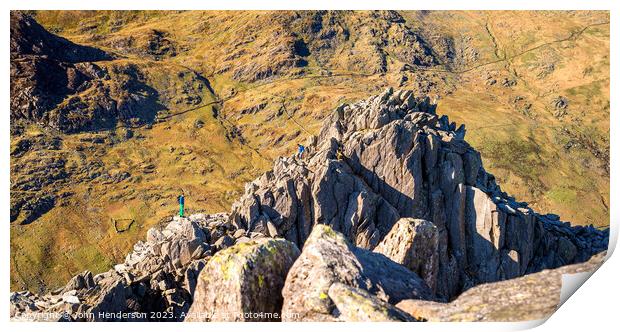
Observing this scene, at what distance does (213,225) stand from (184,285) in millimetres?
7127

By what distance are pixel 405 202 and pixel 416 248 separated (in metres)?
26.0

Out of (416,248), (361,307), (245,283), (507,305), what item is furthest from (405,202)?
(361,307)

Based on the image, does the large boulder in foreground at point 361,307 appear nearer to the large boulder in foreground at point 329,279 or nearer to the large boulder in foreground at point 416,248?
the large boulder in foreground at point 329,279

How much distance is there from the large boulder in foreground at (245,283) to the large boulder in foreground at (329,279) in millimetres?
957

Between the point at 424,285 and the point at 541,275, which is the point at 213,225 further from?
the point at 541,275

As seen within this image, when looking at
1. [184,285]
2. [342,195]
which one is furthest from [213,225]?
[342,195]

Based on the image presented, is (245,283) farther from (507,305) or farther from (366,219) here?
(366,219)

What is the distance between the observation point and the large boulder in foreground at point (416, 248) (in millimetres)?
25531

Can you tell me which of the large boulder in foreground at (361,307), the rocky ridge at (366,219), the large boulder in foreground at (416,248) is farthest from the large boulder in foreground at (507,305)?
the rocky ridge at (366,219)

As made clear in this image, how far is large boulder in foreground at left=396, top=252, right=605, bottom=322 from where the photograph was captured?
1795 cm

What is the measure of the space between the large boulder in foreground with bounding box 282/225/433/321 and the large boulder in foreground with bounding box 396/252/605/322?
1728 mm

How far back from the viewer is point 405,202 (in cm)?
5144

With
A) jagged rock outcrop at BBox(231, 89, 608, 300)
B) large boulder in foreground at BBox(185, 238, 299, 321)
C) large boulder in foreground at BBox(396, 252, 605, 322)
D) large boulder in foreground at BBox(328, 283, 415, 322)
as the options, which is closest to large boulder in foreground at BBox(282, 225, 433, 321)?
large boulder in foreground at BBox(328, 283, 415, 322)

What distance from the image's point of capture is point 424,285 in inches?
853
